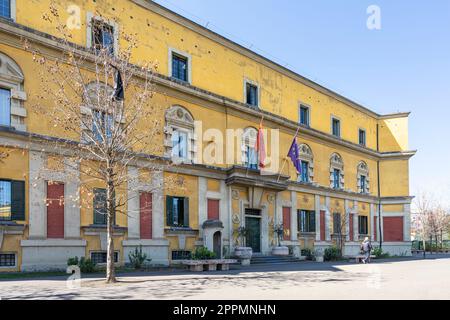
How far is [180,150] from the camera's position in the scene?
26.2 metres

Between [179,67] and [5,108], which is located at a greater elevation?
[179,67]

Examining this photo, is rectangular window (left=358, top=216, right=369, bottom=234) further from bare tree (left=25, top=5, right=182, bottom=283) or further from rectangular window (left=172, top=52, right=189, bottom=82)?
bare tree (left=25, top=5, right=182, bottom=283)

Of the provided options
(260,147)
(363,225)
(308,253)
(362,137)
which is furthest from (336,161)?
(260,147)

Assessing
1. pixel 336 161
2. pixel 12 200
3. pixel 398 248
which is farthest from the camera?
pixel 398 248

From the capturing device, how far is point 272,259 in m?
29.2

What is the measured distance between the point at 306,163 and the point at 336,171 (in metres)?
5.13

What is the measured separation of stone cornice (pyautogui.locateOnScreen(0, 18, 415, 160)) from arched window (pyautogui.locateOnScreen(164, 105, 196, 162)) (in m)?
1.32

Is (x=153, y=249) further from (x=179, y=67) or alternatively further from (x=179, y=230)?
(x=179, y=67)

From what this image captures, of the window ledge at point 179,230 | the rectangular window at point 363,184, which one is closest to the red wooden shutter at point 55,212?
the window ledge at point 179,230

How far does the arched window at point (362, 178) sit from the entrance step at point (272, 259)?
15999 mm

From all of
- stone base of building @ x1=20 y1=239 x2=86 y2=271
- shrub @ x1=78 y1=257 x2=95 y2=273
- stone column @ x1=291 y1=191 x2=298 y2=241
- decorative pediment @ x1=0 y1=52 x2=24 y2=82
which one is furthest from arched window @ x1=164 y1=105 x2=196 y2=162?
stone column @ x1=291 y1=191 x2=298 y2=241
